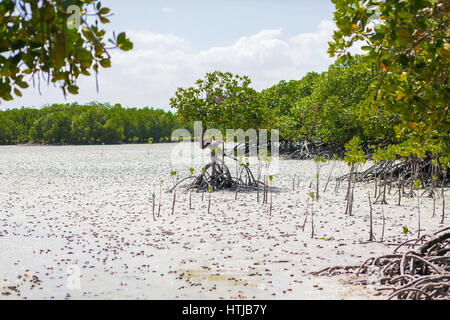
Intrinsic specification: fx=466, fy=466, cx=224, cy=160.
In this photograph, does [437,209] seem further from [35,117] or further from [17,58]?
[35,117]

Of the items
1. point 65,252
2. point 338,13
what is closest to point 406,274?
point 338,13

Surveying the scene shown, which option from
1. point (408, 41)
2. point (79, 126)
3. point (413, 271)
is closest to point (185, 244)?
point (413, 271)

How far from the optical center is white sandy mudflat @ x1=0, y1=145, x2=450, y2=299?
4551 millimetres

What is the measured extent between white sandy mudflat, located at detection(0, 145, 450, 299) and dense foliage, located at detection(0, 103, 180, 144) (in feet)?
132

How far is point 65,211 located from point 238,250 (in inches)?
174

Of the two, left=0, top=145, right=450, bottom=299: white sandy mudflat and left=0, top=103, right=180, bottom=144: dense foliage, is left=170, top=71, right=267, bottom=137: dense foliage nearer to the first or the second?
left=0, top=145, right=450, bottom=299: white sandy mudflat

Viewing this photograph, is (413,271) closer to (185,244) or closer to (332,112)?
(185,244)

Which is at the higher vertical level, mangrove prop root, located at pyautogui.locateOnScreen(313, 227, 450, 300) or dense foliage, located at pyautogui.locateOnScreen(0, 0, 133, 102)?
dense foliage, located at pyautogui.locateOnScreen(0, 0, 133, 102)

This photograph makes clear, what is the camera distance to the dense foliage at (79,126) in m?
50.5

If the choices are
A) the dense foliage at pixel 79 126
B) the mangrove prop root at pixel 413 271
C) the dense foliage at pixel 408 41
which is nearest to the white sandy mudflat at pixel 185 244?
the mangrove prop root at pixel 413 271

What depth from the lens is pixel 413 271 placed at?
14.4ft

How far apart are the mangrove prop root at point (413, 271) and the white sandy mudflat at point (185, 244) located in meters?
0.25

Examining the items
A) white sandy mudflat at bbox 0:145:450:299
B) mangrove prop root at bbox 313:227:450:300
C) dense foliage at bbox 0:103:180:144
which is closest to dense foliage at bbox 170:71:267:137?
white sandy mudflat at bbox 0:145:450:299

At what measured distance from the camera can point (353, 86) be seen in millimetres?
21375
